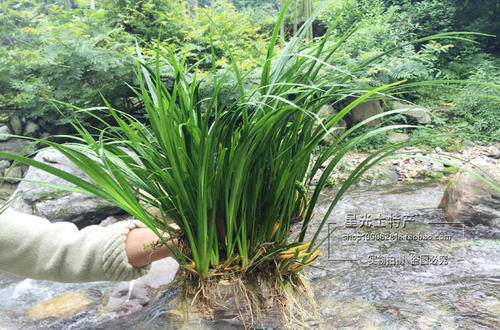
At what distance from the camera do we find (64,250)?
41.4 inches

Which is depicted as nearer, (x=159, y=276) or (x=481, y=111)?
(x=159, y=276)

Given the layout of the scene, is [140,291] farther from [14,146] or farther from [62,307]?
[14,146]

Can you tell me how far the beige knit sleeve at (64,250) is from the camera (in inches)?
38.8

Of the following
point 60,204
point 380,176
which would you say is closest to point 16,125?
point 60,204

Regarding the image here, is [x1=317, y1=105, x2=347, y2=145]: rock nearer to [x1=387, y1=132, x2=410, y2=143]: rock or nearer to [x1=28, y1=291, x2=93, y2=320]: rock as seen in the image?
[x1=387, y1=132, x2=410, y2=143]: rock

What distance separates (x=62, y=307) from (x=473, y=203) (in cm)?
359

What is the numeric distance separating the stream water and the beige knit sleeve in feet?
1.40

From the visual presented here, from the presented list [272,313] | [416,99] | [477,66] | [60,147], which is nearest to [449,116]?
[416,99]

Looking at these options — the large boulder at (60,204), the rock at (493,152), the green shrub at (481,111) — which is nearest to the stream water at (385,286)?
the large boulder at (60,204)

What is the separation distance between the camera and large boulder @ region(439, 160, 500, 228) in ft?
9.87

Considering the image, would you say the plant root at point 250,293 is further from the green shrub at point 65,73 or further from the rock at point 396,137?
the rock at point 396,137

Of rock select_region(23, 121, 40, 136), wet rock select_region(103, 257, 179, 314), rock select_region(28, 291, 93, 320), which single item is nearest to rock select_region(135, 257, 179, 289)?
wet rock select_region(103, 257, 179, 314)

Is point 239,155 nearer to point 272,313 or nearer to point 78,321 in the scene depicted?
point 272,313

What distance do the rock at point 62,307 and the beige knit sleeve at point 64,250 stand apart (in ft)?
4.50
